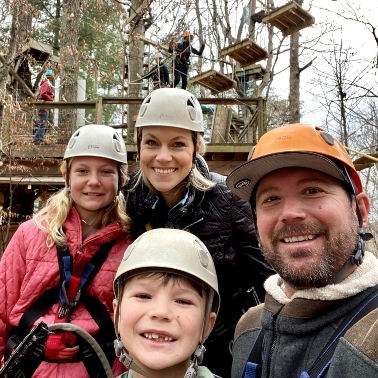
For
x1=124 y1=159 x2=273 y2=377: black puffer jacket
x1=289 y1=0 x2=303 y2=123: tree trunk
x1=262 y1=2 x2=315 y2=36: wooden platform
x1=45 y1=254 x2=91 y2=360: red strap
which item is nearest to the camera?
x1=45 y1=254 x2=91 y2=360: red strap

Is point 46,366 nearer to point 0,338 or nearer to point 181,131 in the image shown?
point 0,338

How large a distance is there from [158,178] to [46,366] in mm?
1419

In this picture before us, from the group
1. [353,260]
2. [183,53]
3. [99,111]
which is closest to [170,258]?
[353,260]

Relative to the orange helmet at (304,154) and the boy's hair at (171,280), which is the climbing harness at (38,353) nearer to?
the boy's hair at (171,280)

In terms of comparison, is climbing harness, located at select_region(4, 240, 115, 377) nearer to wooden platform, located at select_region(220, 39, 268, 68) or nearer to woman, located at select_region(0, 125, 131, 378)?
woman, located at select_region(0, 125, 131, 378)

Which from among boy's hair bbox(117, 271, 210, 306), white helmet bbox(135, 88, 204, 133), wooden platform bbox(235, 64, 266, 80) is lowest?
boy's hair bbox(117, 271, 210, 306)

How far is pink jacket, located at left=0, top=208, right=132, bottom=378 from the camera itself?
9.80ft

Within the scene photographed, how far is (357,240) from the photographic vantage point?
203cm

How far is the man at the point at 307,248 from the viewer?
73.7 inches

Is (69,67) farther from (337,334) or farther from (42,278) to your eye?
(337,334)

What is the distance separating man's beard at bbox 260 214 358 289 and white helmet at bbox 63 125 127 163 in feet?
5.86

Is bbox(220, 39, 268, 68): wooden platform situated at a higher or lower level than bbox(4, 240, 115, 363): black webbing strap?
higher

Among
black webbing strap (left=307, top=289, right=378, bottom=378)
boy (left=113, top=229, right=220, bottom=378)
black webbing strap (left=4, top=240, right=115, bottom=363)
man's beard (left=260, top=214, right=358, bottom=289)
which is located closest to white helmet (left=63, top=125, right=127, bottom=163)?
black webbing strap (left=4, top=240, right=115, bottom=363)

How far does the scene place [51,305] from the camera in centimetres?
304
